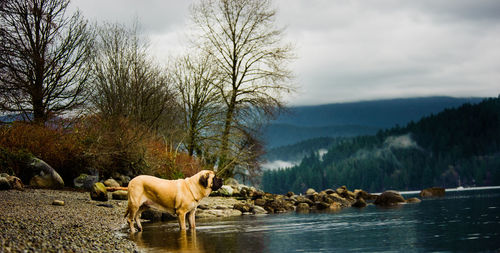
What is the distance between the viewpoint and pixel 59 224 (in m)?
14.2

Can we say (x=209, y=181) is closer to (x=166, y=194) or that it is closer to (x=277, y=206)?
(x=166, y=194)

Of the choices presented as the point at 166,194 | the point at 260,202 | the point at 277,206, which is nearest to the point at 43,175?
the point at 260,202

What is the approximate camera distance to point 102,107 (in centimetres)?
3616

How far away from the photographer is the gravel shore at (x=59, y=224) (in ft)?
31.7

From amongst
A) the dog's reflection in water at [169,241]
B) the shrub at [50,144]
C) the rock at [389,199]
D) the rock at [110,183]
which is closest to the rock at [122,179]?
the rock at [110,183]

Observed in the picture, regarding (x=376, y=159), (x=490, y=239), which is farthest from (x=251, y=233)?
(x=376, y=159)

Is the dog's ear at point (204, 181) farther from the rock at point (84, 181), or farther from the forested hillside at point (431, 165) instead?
the forested hillside at point (431, 165)

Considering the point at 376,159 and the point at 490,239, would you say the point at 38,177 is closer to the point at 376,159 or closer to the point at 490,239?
the point at 490,239

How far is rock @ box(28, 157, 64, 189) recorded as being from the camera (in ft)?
84.6

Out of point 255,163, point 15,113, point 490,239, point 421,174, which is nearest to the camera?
point 490,239

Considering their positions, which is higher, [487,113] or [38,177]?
[487,113]

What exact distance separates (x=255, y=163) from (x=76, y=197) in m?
18.1

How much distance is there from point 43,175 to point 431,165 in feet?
545

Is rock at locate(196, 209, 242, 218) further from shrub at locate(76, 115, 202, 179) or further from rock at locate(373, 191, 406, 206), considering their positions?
rock at locate(373, 191, 406, 206)
